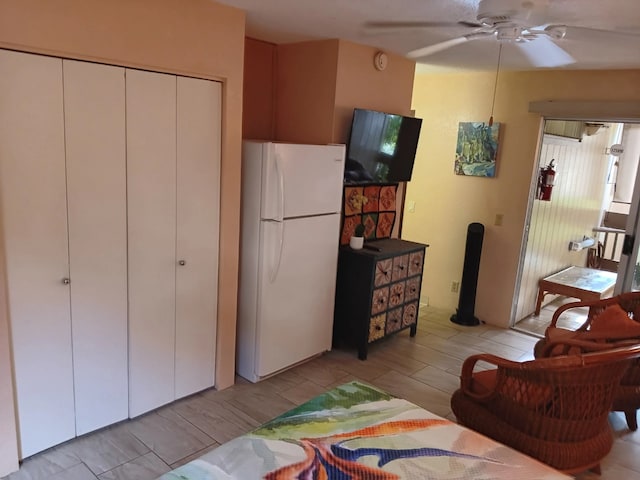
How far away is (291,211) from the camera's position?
3314 mm

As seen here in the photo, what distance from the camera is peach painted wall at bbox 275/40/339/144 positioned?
371 centimetres

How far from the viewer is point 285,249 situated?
3.34m

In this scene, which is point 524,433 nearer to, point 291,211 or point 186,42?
point 291,211

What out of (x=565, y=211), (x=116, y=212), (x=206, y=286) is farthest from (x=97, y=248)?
(x=565, y=211)

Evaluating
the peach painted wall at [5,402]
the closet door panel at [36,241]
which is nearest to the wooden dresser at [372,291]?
the closet door panel at [36,241]

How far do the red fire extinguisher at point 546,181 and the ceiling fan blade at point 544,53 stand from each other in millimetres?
1063

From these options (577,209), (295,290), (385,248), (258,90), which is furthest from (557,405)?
(577,209)

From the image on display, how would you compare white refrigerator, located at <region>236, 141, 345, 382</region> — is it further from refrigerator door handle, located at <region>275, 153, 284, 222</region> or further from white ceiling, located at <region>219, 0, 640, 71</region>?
white ceiling, located at <region>219, 0, 640, 71</region>

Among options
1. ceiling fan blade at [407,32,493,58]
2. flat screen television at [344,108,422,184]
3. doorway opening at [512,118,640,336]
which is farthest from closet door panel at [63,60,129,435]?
doorway opening at [512,118,640,336]

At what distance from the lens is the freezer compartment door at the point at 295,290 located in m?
3.30

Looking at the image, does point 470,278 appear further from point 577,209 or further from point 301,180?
point 301,180

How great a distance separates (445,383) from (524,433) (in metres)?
1.26

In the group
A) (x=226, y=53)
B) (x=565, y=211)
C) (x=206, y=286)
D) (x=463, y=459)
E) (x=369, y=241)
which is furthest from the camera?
(x=565, y=211)

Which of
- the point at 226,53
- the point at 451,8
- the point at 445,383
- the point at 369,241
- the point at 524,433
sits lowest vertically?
the point at 445,383
